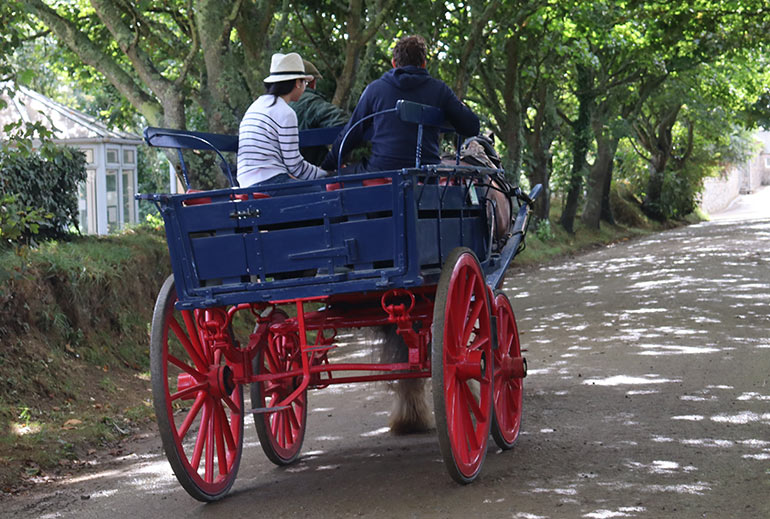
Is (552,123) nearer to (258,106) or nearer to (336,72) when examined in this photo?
(336,72)

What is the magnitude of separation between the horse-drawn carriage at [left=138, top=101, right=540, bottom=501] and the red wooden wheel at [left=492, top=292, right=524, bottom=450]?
24 cm

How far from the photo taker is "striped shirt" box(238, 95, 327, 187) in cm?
646

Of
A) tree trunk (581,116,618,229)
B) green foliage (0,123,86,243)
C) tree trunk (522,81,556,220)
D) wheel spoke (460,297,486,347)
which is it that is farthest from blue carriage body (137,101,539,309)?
tree trunk (581,116,618,229)

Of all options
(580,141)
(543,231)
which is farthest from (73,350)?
(580,141)

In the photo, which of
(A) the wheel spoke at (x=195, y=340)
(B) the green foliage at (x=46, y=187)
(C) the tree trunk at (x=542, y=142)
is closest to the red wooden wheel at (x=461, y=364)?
(A) the wheel spoke at (x=195, y=340)

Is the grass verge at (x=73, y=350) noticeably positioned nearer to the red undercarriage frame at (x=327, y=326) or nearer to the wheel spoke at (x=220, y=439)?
the wheel spoke at (x=220, y=439)

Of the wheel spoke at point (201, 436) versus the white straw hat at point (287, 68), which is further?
the white straw hat at point (287, 68)

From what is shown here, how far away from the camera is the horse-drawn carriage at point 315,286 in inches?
217

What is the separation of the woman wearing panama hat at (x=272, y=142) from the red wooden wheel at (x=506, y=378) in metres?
1.57

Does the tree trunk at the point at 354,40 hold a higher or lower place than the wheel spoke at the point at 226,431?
higher

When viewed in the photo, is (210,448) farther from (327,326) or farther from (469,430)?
(469,430)

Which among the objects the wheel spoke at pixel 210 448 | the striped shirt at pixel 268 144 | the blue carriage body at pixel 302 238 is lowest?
the wheel spoke at pixel 210 448

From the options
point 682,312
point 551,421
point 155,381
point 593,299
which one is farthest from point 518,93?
point 155,381

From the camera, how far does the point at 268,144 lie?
21.2ft
